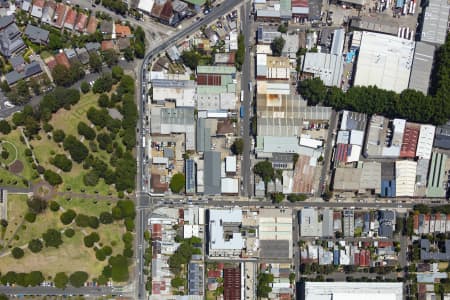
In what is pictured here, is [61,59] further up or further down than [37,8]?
further down

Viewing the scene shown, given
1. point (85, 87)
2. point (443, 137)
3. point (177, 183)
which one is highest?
point (85, 87)

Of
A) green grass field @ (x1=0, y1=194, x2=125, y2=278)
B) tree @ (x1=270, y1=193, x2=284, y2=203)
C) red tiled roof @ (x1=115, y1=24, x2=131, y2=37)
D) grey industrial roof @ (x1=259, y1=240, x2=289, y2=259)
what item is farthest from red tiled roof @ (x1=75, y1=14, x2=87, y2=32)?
grey industrial roof @ (x1=259, y1=240, x2=289, y2=259)

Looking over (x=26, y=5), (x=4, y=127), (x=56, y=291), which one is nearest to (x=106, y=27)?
(x=26, y=5)

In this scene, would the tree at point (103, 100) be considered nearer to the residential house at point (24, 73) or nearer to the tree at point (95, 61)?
the tree at point (95, 61)

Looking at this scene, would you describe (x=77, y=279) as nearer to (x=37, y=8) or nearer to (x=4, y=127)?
(x=4, y=127)

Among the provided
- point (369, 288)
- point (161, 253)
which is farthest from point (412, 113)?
point (161, 253)

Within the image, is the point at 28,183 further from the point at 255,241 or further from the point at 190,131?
the point at 255,241

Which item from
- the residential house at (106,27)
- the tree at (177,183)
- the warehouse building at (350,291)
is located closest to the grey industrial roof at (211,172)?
the tree at (177,183)
